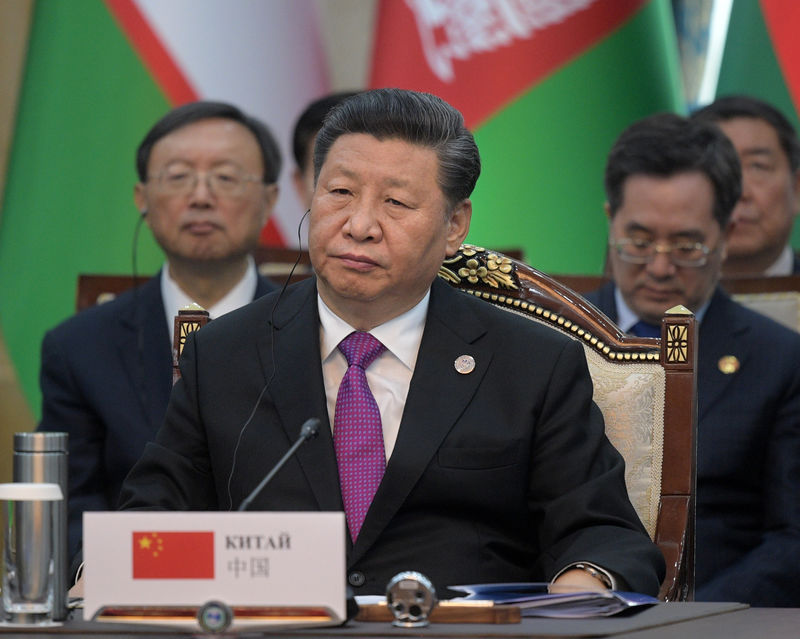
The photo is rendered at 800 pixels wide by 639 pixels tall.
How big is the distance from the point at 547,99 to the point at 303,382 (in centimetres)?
247

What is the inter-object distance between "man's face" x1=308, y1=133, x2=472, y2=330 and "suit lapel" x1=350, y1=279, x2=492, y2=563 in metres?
0.10

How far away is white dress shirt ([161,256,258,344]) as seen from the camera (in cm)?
338

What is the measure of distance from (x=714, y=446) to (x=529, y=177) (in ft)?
5.47

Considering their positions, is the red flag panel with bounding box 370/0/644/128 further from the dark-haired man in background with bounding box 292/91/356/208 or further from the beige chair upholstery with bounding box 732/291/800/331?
the beige chair upholstery with bounding box 732/291/800/331

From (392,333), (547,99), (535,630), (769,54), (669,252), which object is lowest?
(535,630)

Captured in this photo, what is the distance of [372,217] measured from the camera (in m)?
2.11

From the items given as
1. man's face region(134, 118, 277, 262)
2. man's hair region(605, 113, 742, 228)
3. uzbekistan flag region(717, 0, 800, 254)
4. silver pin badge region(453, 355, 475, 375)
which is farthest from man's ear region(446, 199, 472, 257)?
uzbekistan flag region(717, 0, 800, 254)

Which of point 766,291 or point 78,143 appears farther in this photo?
point 78,143

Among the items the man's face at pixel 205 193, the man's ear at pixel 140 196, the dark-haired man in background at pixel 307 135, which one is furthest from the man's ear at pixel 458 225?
the dark-haired man in background at pixel 307 135

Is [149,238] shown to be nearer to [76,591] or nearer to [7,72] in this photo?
[7,72]

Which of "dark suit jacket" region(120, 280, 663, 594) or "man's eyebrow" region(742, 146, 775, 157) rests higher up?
"man's eyebrow" region(742, 146, 775, 157)

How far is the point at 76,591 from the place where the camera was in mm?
1960

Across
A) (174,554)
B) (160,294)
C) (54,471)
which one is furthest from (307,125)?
(174,554)

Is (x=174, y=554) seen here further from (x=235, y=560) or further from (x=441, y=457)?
(x=441, y=457)
